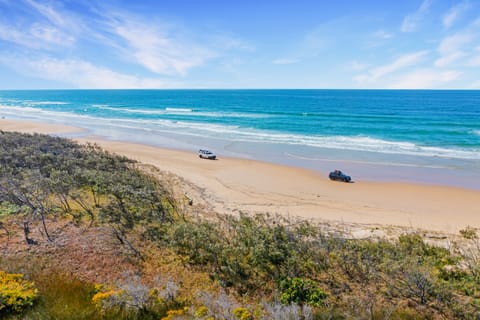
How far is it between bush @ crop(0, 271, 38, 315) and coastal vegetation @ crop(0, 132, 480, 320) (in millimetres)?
23

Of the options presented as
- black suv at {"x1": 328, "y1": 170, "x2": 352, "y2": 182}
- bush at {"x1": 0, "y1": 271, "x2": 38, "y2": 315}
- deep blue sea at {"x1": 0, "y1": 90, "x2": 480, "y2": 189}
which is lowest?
bush at {"x1": 0, "y1": 271, "x2": 38, "y2": 315}

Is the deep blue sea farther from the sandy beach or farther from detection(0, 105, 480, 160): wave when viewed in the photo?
the sandy beach

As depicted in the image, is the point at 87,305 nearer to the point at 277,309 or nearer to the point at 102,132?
the point at 277,309

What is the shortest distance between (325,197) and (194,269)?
14.2 metres

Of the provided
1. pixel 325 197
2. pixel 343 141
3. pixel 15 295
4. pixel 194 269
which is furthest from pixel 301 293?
pixel 343 141

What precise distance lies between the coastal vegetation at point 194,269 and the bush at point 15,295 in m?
0.02

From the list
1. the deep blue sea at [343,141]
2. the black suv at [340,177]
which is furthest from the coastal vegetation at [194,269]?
the deep blue sea at [343,141]

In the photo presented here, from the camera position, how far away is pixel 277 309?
251 inches

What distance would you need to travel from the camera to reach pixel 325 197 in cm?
Result: 2080

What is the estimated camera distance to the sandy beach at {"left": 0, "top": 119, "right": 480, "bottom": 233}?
17.1m

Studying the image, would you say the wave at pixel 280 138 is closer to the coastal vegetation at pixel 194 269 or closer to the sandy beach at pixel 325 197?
the sandy beach at pixel 325 197

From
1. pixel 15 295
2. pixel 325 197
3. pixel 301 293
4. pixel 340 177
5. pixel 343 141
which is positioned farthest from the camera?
pixel 343 141

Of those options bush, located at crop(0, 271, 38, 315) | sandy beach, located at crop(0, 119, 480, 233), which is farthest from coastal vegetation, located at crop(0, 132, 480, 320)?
sandy beach, located at crop(0, 119, 480, 233)

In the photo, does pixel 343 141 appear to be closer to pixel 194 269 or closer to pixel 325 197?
pixel 325 197
